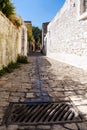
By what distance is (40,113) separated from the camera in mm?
3336

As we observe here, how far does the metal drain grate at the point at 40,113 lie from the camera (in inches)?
118

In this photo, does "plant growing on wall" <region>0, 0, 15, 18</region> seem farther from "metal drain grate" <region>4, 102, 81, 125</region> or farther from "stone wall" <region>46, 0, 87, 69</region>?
"metal drain grate" <region>4, 102, 81, 125</region>

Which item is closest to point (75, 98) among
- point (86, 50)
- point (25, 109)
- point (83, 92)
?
point (83, 92)

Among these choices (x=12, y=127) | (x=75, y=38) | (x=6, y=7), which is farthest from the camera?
(x=75, y=38)

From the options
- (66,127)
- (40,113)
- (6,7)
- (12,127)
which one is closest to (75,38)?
(6,7)

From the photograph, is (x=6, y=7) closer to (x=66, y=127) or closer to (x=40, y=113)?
(x=40, y=113)

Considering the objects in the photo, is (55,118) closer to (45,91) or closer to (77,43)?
(45,91)

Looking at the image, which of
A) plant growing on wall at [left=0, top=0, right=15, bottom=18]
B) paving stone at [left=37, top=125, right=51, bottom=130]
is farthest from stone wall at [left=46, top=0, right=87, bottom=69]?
paving stone at [left=37, top=125, right=51, bottom=130]

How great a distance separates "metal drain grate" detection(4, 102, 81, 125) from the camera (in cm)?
300

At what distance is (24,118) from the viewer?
312 centimetres

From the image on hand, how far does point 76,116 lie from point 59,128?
55 cm

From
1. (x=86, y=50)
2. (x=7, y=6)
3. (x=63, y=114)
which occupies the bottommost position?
(x=63, y=114)

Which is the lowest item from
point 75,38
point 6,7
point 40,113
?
point 40,113

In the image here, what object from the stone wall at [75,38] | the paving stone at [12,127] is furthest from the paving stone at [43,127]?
the stone wall at [75,38]
